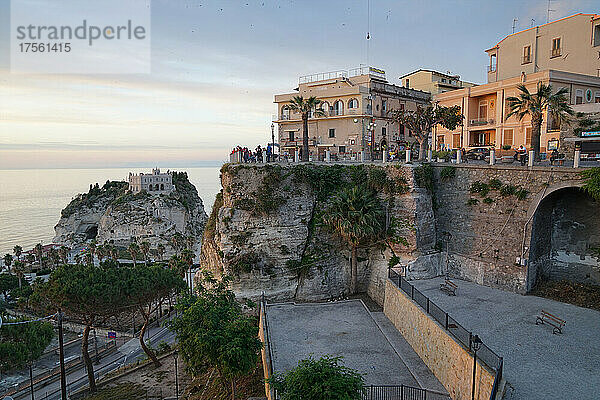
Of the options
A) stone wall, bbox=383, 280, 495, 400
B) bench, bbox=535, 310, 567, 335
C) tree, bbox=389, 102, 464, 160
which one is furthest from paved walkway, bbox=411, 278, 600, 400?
tree, bbox=389, 102, 464, 160

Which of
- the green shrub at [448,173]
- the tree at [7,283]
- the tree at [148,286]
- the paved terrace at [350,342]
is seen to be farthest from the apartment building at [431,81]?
the tree at [7,283]

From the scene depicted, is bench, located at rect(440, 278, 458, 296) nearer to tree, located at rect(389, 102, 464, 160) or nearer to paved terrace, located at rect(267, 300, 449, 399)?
paved terrace, located at rect(267, 300, 449, 399)

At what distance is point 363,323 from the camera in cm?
2078

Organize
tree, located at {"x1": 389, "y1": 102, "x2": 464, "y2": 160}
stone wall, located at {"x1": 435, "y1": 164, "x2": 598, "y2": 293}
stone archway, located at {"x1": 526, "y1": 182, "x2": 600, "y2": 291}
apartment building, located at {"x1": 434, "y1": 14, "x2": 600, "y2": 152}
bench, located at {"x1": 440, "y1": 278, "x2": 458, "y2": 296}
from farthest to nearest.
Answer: apartment building, located at {"x1": 434, "y1": 14, "x2": 600, "y2": 152} → tree, located at {"x1": 389, "y1": 102, "x2": 464, "y2": 160} → stone wall, located at {"x1": 435, "y1": 164, "x2": 598, "y2": 293} → bench, located at {"x1": 440, "y1": 278, "x2": 458, "y2": 296} → stone archway, located at {"x1": 526, "y1": 182, "x2": 600, "y2": 291}

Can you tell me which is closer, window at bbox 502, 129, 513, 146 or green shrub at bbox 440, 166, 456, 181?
green shrub at bbox 440, 166, 456, 181

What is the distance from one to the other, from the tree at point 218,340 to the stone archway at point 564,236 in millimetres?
15384

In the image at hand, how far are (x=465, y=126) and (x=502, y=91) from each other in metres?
4.06

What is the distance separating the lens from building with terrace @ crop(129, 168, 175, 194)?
9238cm

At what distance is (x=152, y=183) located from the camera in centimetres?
9375

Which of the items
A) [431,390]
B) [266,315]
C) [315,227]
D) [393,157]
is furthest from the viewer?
[393,157]

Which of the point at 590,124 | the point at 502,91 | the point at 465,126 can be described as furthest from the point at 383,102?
the point at 590,124

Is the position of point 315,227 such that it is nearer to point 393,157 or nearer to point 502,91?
point 393,157

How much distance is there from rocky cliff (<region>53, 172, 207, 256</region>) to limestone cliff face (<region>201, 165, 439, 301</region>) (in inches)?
2141

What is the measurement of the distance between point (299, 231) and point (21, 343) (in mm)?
19218
